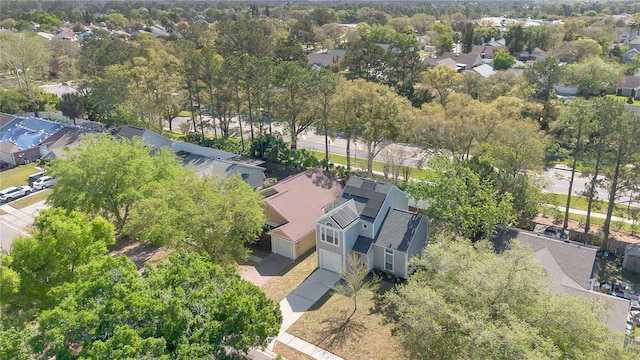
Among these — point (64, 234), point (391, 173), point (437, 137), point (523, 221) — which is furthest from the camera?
point (391, 173)

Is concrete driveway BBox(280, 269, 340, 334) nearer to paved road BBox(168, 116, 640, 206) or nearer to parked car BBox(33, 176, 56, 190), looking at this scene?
paved road BBox(168, 116, 640, 206)

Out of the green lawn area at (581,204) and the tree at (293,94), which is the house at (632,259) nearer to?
the green lawn area at (581,204)

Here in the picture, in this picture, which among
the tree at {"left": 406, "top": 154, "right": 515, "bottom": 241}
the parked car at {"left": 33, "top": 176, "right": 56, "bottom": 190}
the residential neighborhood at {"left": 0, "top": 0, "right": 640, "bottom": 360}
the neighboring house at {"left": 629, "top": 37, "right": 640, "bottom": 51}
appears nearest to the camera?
the residential neighborhood at {"left": 0, "top": 0, "right": 640, "bottom": 360}

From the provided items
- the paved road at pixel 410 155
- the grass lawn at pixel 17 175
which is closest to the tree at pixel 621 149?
the paved road at pixel 410 155

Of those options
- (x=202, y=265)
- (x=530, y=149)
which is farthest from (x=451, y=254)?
(x=530, y=149)

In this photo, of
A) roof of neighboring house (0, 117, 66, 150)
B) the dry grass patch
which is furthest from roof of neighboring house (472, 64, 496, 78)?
the dry grass patch

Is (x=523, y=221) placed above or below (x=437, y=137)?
below

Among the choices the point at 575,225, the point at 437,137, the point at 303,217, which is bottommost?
the point at 575,225

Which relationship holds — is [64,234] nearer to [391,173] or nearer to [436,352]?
[436,352]
